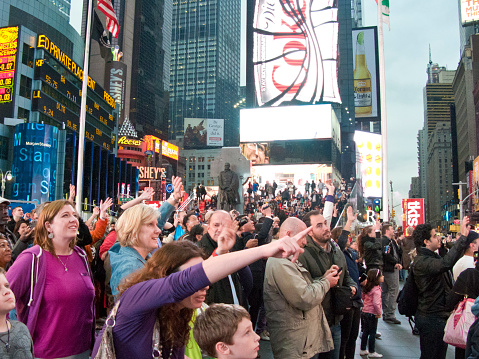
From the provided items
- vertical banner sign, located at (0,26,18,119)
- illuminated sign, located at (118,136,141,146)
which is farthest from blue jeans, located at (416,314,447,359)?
illuminated sign, located at (118,136,141,146)

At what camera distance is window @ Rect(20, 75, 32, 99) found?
45.5m

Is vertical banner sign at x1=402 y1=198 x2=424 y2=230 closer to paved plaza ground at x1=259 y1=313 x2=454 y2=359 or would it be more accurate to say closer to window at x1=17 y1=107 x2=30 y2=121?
paved plaza ground at x1=259 y1=313 x2=454 y2=359

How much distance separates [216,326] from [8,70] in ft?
161

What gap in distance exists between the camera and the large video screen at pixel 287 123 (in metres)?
51.4

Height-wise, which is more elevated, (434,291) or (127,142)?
(127,142)

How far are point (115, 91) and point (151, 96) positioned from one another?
107 ft

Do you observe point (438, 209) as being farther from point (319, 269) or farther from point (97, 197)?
point (319, 269)

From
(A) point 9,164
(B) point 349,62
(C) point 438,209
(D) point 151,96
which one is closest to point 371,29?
(B) point 349,62

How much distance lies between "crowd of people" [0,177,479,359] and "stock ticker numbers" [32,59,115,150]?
4654 centimetres

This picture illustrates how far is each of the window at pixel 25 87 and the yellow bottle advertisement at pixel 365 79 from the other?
38.1 meters

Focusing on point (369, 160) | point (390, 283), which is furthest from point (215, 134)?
point (390, 283)

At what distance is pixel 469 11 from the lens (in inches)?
3976

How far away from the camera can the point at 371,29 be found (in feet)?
182

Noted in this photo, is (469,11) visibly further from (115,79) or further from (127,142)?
(115,79)
